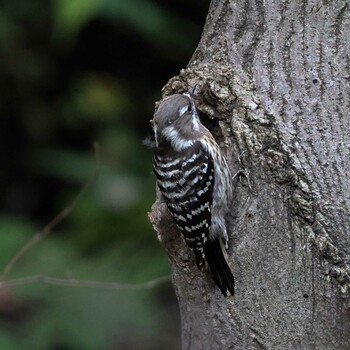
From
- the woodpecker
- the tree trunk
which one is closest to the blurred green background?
the woodpecker

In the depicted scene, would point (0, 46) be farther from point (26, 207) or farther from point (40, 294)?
point (40, 294)

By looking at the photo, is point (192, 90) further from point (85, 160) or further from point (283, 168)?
point (85, 160)

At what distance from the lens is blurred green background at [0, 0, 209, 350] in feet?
17.8

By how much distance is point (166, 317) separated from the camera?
695cm

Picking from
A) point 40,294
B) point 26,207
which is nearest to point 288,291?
point 40,294

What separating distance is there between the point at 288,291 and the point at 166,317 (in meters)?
3.36

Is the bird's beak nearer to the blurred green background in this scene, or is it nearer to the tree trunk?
the tree trunk

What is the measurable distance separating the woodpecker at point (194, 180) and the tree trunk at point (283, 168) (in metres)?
0.06

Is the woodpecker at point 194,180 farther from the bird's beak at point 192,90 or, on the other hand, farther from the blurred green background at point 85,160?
the blurred green background at point 85,160

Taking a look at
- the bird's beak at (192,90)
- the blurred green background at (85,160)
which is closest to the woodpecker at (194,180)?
the bird's beak at (192,90)

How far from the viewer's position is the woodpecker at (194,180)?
377 cm

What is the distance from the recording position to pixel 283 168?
3.64 meters

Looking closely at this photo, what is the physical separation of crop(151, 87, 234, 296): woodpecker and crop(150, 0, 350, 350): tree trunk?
0.20 ft

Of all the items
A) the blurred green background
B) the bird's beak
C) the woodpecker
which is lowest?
the blurred green background
